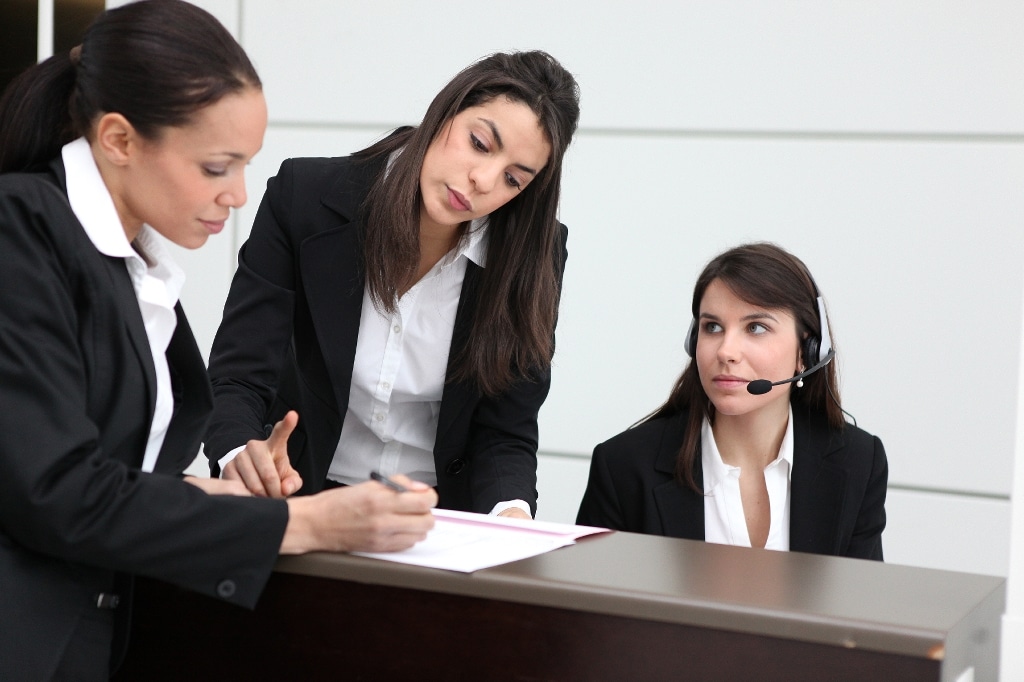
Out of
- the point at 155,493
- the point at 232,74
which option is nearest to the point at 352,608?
the point at 155,493

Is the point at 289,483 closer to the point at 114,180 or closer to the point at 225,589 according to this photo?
the point at 225,589

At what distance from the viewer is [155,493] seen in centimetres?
100

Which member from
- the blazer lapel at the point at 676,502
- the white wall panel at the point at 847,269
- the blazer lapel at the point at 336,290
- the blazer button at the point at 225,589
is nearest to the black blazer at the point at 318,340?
the blazer lapel at the point at 336,290

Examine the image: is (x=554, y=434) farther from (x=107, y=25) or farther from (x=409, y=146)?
(x=107, y=25)

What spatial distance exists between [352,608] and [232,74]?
55 cm

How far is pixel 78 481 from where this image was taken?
3.15ft

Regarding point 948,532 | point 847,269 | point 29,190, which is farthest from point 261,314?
point 948,532

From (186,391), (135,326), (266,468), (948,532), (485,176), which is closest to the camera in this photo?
(135,326)

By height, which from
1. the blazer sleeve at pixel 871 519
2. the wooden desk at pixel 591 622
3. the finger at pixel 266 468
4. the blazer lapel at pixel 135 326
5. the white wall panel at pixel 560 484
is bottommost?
the white wall panel at pixel 560 484

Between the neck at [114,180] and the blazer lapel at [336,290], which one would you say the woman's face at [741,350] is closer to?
the blazer lapel at [336,290]

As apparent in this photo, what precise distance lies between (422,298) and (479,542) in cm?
71

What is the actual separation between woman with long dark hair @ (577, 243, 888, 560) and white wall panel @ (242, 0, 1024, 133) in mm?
934

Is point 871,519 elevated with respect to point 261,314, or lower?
lower

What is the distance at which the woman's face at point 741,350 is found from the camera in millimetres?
1931
